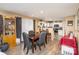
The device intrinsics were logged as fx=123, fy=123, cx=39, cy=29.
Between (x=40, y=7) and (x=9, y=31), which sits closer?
(x=40, y=7)

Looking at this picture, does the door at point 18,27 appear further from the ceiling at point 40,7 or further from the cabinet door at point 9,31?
the ceiling at point 40,7

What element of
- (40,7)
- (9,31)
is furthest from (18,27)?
(40,7)

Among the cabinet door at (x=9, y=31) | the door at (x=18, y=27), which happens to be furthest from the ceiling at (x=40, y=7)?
the door at (x=18, y=27)

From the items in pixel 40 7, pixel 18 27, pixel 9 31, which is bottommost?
pixel 9 31

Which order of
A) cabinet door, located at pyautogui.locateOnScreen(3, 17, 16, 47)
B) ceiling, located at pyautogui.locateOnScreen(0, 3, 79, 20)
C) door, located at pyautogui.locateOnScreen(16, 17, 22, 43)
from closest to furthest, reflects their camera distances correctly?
ceiling, located at pyautogui.locateOnScreen(0, 3, 79, 20), cabinet door, located at pyautogui.locateOnScreen(3, 17, 16, 47), door, located at pyautogui.locateOnScreen(16, 17, 22, 43)

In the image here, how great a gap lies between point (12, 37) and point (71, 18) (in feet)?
16.7

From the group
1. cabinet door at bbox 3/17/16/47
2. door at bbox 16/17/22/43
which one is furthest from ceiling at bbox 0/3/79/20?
door at bbox 16/17/22/43

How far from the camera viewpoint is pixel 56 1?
1808mm

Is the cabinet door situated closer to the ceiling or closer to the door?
the ceiling

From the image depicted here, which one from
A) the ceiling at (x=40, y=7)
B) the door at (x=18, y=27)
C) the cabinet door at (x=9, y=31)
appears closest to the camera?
the ceiling at (x=40, y=7)

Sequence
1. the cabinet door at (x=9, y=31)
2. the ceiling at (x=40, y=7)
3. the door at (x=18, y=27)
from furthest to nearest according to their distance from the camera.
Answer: the door at (x=18, y=27) → the cabinet door at (x=9, y=31) → the ceiling at (x=40, y=7)

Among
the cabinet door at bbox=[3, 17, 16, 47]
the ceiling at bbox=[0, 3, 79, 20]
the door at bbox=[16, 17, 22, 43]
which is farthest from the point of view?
the door at bbox=[16, 17, 22, 43]

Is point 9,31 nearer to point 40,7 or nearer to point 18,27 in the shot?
point 18,27
